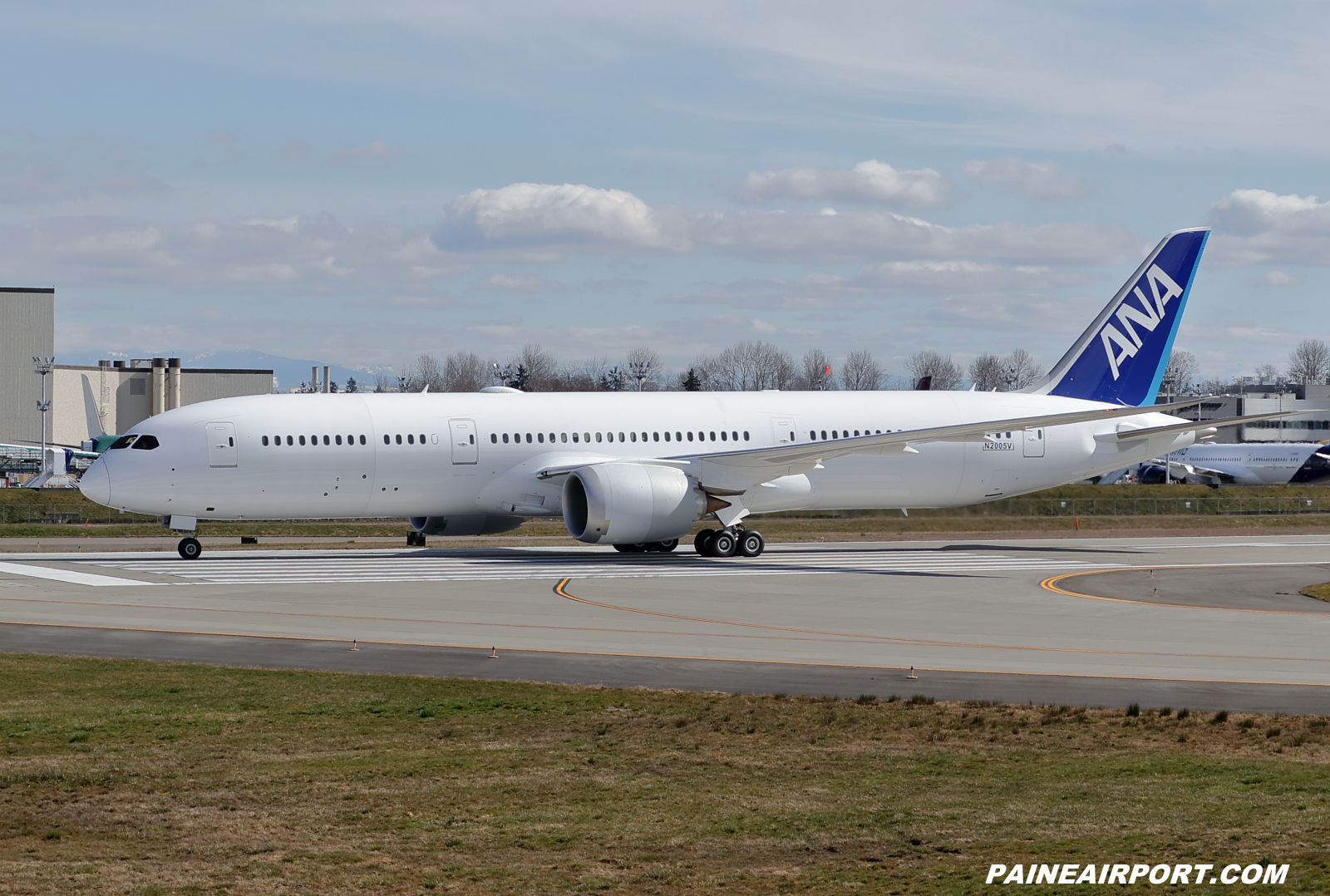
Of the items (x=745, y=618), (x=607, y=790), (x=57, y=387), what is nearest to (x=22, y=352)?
(x=57, y=387)

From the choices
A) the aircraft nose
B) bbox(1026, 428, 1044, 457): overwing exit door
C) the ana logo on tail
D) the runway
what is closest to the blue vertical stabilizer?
the ana logo on tail

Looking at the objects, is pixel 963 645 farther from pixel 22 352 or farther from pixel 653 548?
pixel 22 352

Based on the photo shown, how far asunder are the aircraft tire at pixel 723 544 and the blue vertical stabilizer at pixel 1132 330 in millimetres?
13694

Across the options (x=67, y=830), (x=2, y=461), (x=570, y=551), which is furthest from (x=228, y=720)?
(x=2, y=461)

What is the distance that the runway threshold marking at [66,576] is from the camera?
3422cm

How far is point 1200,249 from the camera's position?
5034 centimetres

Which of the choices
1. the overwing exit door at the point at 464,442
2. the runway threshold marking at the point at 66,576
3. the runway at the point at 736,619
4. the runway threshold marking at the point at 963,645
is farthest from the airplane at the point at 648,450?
the runway threshold marking at the point at 963,645

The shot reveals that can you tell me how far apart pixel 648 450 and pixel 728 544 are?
3.79 meters

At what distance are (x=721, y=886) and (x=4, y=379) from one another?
147 metres

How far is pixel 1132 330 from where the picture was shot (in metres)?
49.9

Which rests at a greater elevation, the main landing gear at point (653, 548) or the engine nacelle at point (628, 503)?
the engine nacelle at point (628, 503)

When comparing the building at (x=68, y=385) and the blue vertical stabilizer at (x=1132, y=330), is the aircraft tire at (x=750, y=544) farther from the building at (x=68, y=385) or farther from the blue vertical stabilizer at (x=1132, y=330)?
the building at (x=68, y=385)

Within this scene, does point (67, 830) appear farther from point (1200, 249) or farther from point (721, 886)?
point (1200, 249)

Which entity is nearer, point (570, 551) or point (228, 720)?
point (228, 720)
